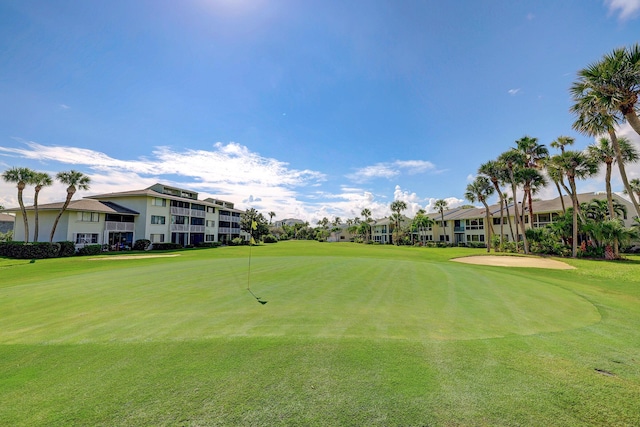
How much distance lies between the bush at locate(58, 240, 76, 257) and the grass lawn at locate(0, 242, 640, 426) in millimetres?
32840

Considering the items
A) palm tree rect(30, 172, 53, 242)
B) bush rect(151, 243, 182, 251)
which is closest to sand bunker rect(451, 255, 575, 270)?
bush rect(151, 243, 182, 251)

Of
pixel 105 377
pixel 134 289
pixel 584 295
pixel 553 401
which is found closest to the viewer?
pixel 553 401

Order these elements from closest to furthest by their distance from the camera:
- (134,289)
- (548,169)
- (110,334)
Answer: (110,334) < (134,289) < (548,169)

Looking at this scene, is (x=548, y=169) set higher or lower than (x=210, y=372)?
higher

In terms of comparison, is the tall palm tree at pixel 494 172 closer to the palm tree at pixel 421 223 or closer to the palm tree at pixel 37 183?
the palm tree at pixel 421 223

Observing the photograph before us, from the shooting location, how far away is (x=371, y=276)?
48.2ft

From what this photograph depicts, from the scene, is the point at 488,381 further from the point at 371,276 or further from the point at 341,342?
the point at 371,276

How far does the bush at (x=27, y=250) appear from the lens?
31.5 metres

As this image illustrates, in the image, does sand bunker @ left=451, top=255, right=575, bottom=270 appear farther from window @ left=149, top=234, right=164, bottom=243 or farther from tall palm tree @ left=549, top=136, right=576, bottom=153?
window @ left=149, top=234, right=164, bottom=243

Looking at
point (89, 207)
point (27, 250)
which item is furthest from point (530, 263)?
point (89, 207)

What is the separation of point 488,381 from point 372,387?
1753 mm

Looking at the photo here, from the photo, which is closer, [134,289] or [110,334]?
[110,334]

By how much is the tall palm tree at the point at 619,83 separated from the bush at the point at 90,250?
5154cm

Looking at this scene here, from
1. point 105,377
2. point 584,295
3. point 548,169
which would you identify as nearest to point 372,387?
point 105,377
